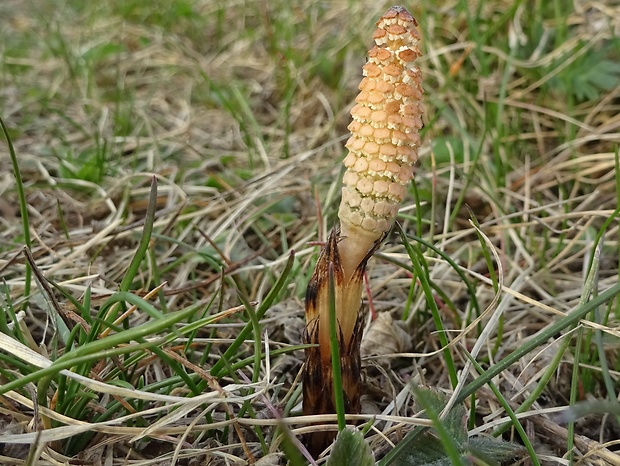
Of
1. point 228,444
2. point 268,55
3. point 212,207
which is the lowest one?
point 228,444

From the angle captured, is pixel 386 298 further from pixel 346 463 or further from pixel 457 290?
pixel 346 463

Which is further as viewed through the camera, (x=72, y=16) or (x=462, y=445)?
(x=72, y=16)

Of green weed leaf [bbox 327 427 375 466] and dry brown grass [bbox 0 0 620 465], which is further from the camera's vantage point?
dry brown grass [bbox 0 0 620 465]

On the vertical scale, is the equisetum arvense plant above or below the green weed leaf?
above

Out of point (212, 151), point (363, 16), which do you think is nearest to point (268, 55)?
point (363, 16)

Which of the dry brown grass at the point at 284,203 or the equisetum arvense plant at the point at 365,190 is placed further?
the dry brown grass at the point at 284,203

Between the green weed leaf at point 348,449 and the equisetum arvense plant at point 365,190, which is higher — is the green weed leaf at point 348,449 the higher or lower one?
the lower one

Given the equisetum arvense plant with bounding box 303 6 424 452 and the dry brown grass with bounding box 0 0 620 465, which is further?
the dry brown grass with bounding box 0 0 620 465

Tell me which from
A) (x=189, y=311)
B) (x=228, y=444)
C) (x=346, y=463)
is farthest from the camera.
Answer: (x=228, y=444)
